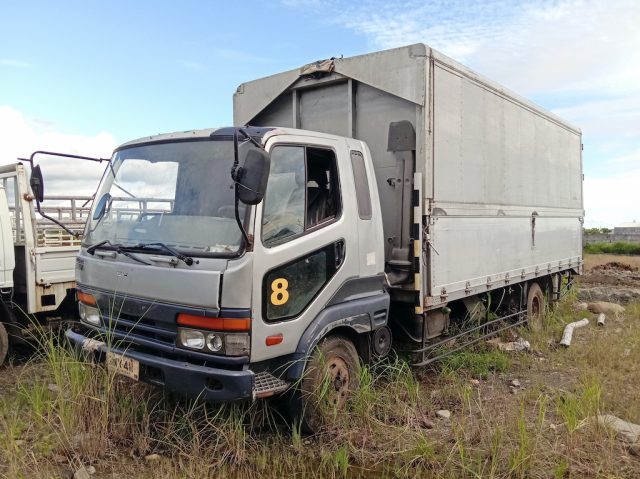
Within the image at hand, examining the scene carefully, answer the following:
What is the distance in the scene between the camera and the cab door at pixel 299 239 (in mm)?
3615

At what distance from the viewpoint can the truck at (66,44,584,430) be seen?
3529 millimetres

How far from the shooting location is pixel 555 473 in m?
3.48

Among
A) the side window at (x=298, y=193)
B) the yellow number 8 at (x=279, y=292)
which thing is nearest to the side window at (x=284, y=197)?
the side window at (x=298, y=193)

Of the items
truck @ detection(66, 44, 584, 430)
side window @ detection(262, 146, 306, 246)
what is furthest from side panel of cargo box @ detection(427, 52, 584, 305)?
side window @ detection(262, 146, 306, 246)

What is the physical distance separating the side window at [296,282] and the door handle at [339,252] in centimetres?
3

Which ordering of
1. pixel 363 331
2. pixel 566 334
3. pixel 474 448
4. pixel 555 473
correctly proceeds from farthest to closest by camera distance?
pixel 566 334
pixel 363 331
pixel 474 448
pixel 555 473

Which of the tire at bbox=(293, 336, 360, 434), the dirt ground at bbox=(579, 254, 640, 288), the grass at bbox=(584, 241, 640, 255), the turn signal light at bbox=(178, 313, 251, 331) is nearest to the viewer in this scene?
the turn signal light at bbox=(178, 313, 251, 331)

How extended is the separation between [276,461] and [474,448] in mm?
1419

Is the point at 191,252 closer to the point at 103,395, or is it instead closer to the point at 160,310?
the point at 160,310

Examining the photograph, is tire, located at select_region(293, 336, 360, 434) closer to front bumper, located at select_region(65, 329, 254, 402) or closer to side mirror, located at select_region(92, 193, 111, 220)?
front bumper, located at select_region(65, 329, 254, 402)

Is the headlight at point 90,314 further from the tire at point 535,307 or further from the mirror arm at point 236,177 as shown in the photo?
the tire at point 535,307

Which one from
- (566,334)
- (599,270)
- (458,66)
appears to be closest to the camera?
(458,66)

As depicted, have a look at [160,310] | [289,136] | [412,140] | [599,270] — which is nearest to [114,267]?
[160,310]

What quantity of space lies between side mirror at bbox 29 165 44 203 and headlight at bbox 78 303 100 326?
40.7 inches
